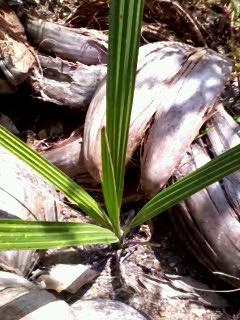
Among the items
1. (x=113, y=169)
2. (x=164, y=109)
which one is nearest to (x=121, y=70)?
(x=113, y=169)

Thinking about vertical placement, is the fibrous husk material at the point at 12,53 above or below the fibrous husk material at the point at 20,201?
above

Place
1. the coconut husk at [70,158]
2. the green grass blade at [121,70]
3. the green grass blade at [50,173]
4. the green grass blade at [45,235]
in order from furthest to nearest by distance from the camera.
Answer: the coconut husk at [70,158], the green grass blade at [50,173], the green grass blade at [121,70], the green grass blade at [45,235]

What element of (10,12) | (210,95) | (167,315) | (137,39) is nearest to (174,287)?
(167,315)

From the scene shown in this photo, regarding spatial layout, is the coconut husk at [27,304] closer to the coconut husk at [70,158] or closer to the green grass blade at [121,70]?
the green grass blade at [121,70]

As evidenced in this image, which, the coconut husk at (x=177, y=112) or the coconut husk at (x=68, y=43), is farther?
the coconut husk at (x=68, y=43)

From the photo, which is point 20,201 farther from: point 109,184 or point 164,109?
point 164,109

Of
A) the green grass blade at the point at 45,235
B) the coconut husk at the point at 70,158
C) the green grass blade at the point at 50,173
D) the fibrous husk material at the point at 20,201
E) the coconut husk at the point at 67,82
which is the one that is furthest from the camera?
the coconut husk at the point at 67,82

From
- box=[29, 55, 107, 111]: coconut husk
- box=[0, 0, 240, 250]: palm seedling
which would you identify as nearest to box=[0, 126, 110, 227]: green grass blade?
box=[0, 0, 240, 250]: palm seedling

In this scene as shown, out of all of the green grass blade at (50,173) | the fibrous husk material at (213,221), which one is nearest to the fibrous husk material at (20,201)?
the green grass blade at (50,173)
